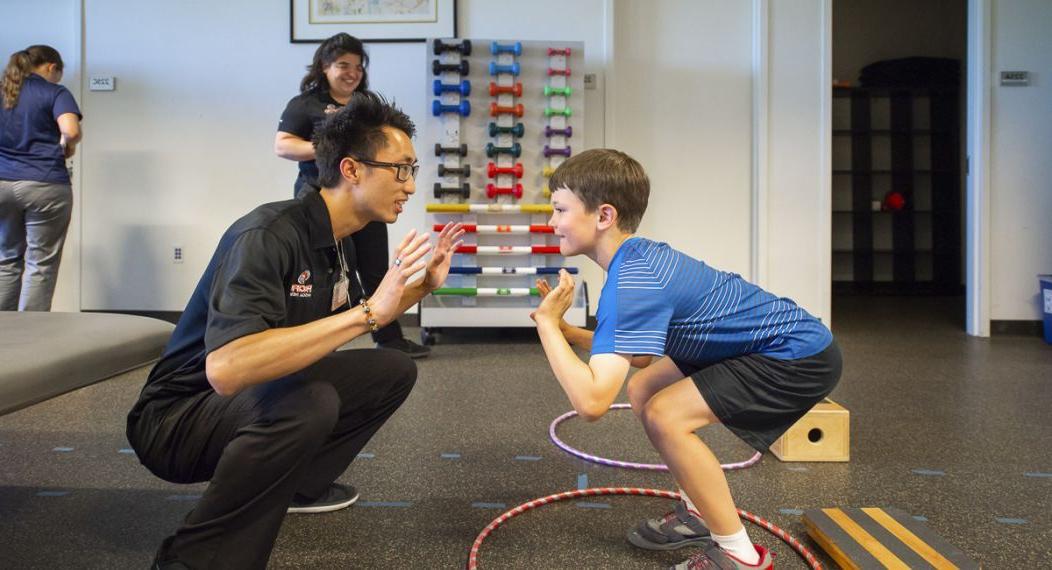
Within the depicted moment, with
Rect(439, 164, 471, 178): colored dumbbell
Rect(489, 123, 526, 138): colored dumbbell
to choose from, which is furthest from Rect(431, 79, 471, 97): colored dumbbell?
Rect(439, 164, 471, 178): colored dumbbell

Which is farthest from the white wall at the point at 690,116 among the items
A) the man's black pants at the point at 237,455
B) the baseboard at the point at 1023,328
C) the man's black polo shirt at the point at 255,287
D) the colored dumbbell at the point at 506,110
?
the man's black pants at the point at 237,455

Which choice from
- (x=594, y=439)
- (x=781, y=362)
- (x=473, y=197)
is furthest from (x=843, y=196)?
(x=781, y=362)

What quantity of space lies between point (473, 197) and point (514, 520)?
2863 millimetres

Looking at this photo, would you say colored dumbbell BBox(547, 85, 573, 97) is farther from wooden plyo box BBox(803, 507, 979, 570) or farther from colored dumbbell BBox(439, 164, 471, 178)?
wooden plyo box BBox(803, 507, 979, 570)

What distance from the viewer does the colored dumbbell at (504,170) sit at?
169 inches

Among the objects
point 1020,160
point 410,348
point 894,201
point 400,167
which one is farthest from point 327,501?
point 894,201

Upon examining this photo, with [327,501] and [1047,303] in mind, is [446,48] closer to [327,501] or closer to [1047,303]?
[327,501]

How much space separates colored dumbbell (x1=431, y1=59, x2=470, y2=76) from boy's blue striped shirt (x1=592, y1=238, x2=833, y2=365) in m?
3.00

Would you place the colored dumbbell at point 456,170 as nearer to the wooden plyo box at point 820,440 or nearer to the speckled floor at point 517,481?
the speckled floor at point 517,481

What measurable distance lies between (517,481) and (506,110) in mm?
2761

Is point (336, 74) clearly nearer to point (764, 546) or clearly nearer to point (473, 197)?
point (473, 197)

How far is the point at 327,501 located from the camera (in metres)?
1.82

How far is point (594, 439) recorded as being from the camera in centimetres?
245

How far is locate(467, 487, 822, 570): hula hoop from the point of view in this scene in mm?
1506
